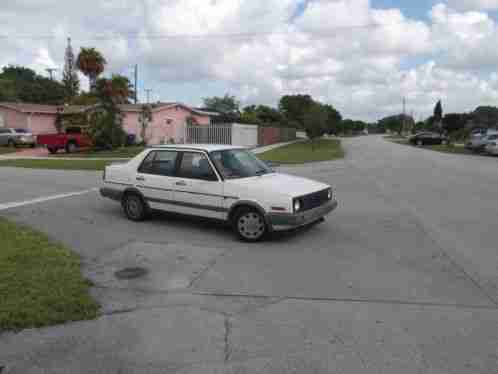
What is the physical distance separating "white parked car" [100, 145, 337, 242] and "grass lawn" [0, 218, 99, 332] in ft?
7.02

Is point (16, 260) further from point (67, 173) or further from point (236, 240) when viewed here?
point (67, 173)

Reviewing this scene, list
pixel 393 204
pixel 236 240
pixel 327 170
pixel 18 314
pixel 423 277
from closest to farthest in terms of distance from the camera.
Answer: pixel 18 314 → pixel 423 277 → pixel 236 240 → pixel 393 204 → pixel 327 170

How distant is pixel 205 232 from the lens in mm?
7707

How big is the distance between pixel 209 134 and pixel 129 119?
7603mm

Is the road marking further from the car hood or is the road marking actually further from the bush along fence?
the bush along fence

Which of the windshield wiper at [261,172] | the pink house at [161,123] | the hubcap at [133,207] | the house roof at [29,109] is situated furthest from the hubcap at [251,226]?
the house roof at [29,109]

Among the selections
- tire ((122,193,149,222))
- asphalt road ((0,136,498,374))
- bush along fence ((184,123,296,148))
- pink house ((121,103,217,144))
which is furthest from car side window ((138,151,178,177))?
pink house ((121,103,217,144))

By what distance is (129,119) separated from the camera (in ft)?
122

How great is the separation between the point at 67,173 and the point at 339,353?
16.4 metres

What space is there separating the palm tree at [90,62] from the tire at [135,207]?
1858 inches

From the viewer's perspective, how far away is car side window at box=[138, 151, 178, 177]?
26.2 ft

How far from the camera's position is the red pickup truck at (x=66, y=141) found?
3009cm

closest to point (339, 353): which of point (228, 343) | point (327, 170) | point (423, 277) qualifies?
point (228, 343)

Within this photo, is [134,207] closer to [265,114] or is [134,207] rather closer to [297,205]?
[297,205]
